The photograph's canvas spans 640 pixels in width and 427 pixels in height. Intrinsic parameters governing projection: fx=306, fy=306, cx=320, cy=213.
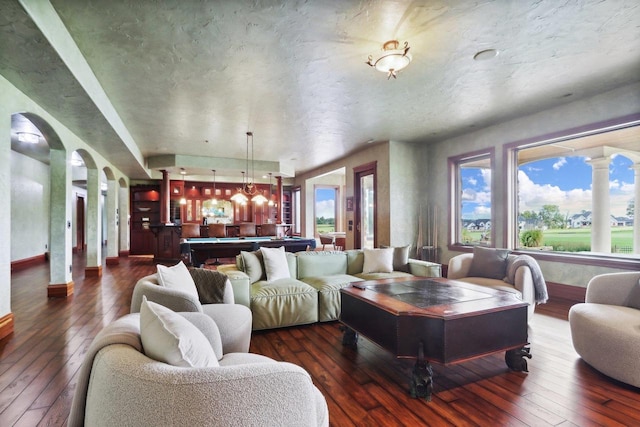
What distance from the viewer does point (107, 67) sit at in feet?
10.8

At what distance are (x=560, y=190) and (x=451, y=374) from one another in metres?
4.19

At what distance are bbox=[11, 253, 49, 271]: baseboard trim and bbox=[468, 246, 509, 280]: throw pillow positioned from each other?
9535 millimetres

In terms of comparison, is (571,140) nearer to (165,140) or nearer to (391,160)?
(391,160)

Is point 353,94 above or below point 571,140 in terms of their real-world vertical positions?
above

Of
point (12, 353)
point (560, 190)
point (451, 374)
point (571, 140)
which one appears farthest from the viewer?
point (560, 190)

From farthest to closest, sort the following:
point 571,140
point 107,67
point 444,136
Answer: point 444,136 → point 571,140 → point 107,67

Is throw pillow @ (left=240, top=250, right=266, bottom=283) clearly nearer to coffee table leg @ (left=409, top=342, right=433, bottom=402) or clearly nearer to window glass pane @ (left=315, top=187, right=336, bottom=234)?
coffee table leg @ (left=409, top=342, right=433, bottom=402)

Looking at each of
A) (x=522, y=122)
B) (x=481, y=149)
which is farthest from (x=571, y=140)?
(x=481, y=149)

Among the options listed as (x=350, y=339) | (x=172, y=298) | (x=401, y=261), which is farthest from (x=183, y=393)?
(x=401, y=261)

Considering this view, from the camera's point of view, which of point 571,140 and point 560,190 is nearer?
point 571,140

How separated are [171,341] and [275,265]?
8.75ft

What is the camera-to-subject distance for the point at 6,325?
3146mm

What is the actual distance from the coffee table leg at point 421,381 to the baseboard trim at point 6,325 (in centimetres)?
394

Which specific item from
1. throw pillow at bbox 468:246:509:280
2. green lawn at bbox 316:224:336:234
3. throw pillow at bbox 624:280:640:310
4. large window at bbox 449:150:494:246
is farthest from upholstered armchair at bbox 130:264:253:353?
green lawn at bbox 316:224:336:234
